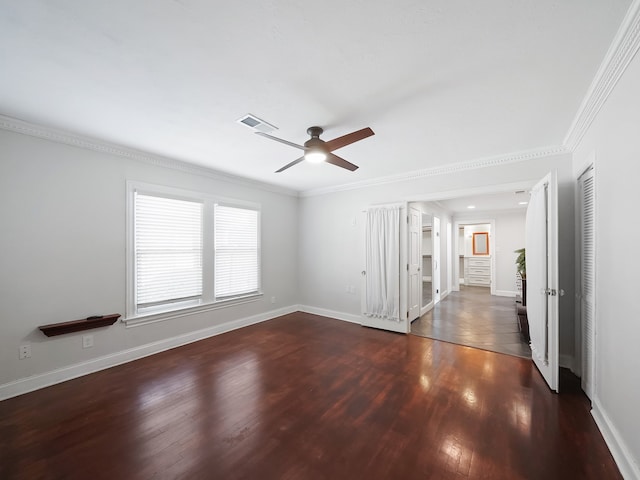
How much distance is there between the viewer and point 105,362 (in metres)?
2.99

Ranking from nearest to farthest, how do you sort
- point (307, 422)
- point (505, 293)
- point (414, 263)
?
point (307, 422) → point (414, 263) → point (505, 293)

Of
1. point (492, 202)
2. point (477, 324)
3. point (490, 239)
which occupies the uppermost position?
point (492, 202)

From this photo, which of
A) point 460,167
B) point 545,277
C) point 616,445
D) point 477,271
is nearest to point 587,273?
point 545,277

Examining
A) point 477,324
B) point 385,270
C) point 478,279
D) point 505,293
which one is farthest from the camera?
point 478,279

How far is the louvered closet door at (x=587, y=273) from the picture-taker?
233 cm

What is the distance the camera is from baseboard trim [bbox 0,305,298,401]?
8.12 ft

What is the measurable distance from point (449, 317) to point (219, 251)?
4591 mm

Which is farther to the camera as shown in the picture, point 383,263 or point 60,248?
point 383,263

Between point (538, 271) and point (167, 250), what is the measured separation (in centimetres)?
456

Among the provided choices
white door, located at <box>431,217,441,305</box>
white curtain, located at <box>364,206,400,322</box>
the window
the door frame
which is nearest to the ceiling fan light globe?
white curtain, located at <box>364,206,400,322</box>

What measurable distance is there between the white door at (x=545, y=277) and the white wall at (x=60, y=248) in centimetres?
453

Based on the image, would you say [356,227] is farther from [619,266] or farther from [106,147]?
[106,147]

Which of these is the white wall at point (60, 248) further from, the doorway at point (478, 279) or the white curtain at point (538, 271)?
the white curtain at point (538, 271)

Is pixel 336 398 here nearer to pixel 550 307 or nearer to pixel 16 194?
pixel 550 307
